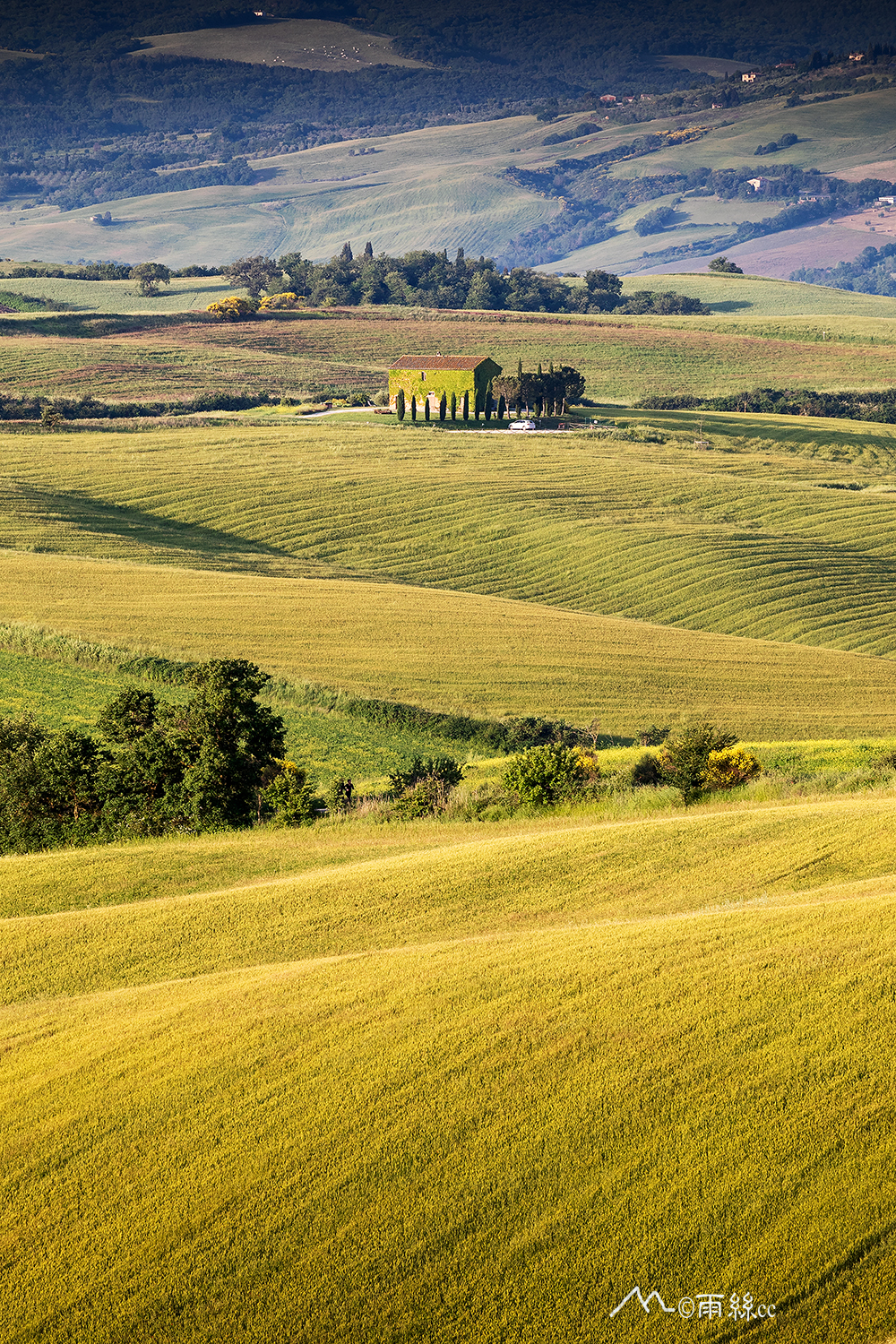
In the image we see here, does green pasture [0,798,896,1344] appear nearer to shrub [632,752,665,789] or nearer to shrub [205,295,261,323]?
shrub [632,752,665,789]

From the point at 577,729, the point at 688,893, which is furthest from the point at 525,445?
the point at 688,893

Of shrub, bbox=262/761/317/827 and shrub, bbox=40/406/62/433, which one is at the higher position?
shrub, bbox=40/406/62/433

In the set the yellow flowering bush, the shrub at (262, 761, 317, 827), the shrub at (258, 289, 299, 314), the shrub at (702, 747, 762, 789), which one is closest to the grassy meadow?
the shrub at (702, 747, 762, 789)

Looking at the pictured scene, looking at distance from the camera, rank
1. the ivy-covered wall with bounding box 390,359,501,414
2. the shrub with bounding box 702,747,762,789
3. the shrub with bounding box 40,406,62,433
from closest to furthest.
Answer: the shrub with bounding box 702,747,762,789, the shrub with bounding box 40,406,62,433, the ivy-covered wall with bounding box 390,359,501,414

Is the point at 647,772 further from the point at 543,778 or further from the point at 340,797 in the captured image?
the point at 340,797

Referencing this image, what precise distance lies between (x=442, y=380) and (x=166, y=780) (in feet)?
327

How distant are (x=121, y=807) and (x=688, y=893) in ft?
46.6

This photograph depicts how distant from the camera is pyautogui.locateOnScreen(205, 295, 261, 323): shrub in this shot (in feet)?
580

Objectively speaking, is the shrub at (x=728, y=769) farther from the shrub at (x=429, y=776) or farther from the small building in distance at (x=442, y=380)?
the small building in distance at (x=442, y=380)

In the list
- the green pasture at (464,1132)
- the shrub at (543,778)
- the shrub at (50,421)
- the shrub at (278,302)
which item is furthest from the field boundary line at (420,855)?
the shrub at (278,302)

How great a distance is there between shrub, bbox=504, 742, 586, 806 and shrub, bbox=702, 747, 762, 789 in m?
2.99

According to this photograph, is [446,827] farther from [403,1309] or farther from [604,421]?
[604,421]

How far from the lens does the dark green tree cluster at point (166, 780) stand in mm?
27078

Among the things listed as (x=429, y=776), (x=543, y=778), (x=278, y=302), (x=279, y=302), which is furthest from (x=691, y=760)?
(x=279, y=302)
